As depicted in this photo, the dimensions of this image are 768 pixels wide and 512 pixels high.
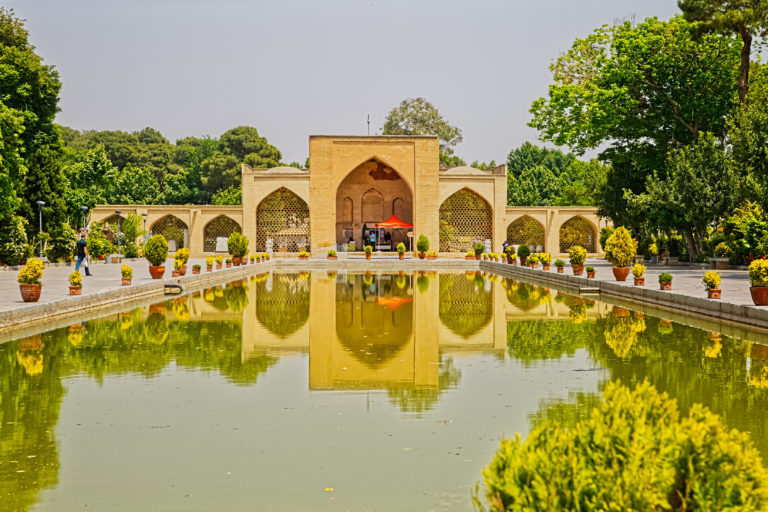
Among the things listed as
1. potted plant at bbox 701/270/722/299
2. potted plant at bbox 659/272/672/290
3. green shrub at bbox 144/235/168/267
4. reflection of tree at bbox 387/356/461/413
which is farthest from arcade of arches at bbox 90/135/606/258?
reflection of tree at bbox 387/356/461/413

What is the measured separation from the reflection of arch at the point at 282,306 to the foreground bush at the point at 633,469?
7016 mm

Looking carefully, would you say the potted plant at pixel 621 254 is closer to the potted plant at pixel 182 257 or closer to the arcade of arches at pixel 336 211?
the potted plant at pixel 182 257

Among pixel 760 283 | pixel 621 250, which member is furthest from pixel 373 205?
pixel 760 283

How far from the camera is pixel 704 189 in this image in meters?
20.4

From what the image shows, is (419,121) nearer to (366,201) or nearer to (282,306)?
(366,201)

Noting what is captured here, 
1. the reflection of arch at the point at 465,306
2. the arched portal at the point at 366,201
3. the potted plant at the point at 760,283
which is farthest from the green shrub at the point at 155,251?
the arched portal at the point at 366,201

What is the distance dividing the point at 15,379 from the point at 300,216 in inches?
1121

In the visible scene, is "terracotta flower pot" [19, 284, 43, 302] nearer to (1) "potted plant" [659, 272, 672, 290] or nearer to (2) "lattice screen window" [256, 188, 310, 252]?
(1) "potted plant" [659, 272, 672, 290]

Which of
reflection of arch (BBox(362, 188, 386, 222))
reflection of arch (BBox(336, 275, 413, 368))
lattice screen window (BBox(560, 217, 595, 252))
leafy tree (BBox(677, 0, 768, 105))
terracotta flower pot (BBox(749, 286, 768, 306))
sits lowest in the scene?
reflection of arch (BBox(336, 275, 413, 368))

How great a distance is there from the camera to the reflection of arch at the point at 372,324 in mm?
7654

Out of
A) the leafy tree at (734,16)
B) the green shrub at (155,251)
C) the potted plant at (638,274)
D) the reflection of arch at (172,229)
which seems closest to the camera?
the potted plant at (638,274)

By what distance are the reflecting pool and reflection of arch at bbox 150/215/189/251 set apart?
2512cm

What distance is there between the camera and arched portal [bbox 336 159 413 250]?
120 feet

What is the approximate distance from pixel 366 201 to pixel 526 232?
7.70m
